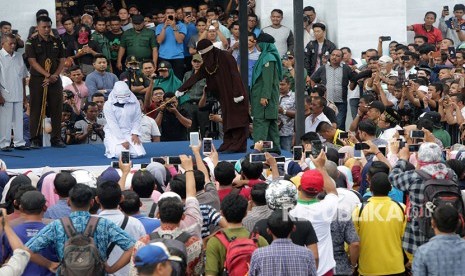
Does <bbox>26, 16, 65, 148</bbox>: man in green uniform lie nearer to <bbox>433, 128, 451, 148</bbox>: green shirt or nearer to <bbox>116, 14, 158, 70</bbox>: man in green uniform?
<bbox>116, 14, 158, 70</bbox>: man in green uniform

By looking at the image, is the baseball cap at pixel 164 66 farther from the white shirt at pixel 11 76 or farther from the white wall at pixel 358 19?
the white wall at pixel 358 19

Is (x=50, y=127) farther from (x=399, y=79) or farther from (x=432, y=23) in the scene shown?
(x=432, y=23)

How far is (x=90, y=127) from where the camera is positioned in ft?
63.2

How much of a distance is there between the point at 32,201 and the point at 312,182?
2.29 m

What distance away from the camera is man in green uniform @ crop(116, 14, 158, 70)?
2228 cm

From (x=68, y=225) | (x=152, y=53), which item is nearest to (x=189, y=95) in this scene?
(x=152, y=53)

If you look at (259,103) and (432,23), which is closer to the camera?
(259,103)

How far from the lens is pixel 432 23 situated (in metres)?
24.8

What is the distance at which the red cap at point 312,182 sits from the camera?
10281mm

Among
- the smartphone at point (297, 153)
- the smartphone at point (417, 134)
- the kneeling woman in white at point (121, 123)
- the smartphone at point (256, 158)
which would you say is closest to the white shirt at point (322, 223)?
the smartphone at point (256, 158)

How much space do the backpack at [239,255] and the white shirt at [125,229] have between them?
837 mm

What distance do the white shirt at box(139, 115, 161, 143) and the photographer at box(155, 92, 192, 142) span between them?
350 millimetres

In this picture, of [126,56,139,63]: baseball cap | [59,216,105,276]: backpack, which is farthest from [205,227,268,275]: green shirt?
[126,56,139,63]: baseball cap

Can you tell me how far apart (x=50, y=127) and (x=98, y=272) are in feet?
33.1
